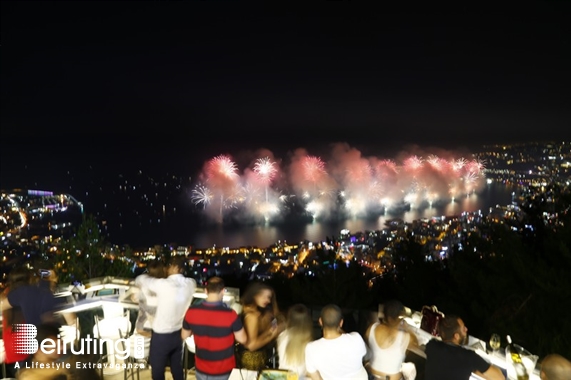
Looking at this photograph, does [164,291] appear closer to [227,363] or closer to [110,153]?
[227,363]

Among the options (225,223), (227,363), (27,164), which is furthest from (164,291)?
(27,164)

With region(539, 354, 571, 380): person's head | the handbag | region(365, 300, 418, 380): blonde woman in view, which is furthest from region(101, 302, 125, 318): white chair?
region(539, 354, 571, 380): person's head

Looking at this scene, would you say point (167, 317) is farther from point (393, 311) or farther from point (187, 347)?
point (393, 311)

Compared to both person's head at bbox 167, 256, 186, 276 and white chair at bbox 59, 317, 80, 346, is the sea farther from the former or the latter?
person's head at bbox 167, 256, 186, 276

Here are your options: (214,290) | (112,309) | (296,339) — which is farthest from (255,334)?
(112,309)

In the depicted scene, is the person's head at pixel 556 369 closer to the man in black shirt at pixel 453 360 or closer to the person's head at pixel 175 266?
the man in black shirt at pixel 453 360
